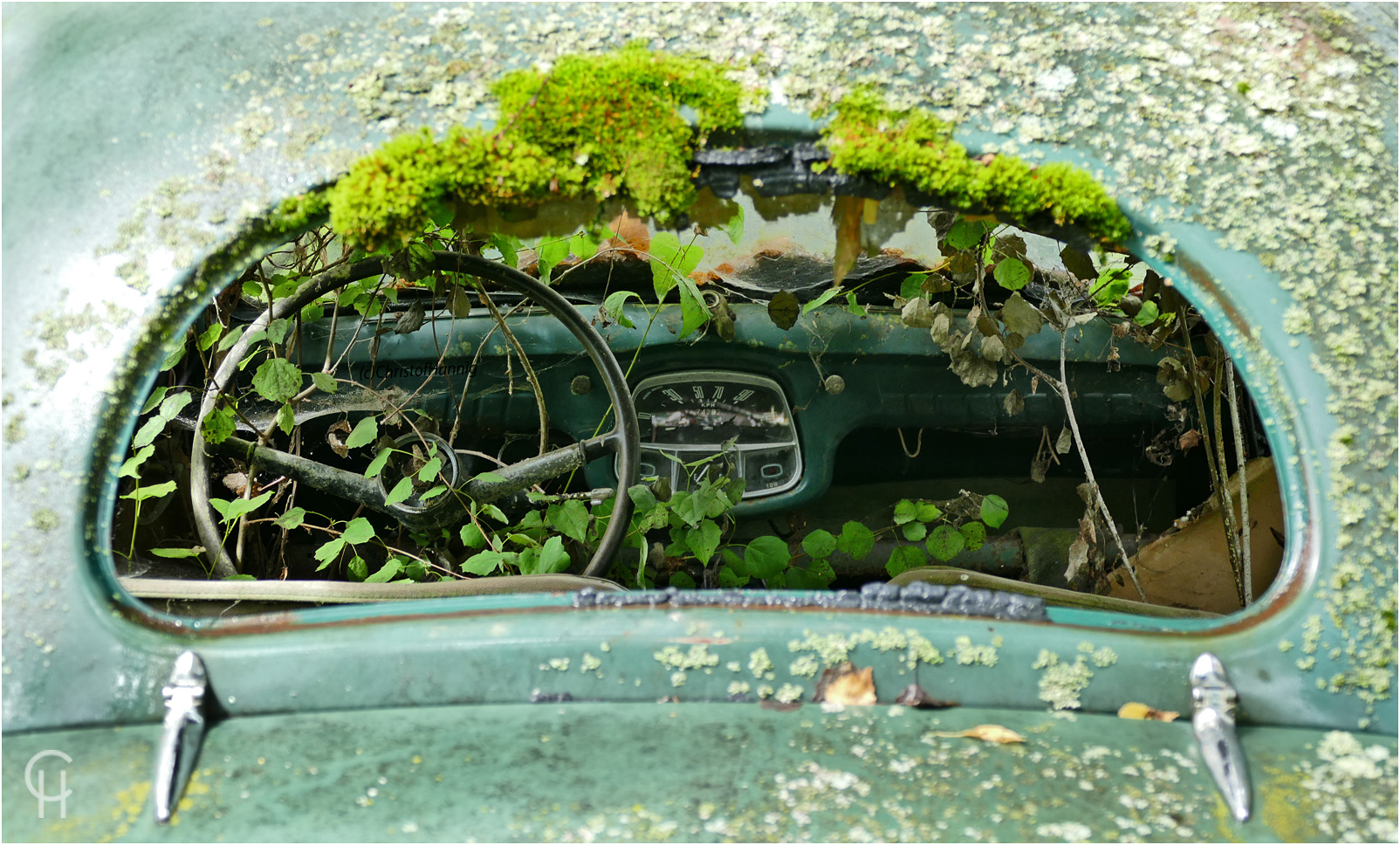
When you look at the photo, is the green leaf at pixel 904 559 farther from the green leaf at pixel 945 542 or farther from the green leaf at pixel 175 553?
the green leaf at pixel 175 553

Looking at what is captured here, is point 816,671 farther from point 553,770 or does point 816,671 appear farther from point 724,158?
point 724,158

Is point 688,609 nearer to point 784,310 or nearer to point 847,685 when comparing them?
point 847,685

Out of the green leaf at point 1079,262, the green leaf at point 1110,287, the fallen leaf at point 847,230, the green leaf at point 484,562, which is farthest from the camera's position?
the green leaf at point 1110,287

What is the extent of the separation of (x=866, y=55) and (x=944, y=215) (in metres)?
0.80

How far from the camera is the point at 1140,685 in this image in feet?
3.24

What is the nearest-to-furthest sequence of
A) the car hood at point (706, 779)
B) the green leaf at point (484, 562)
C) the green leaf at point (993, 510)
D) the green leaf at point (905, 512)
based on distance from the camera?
1. the car hood at point (706, 779)
2. the green leaf at point (484, 562)
3. the green leaf at point (993, 510)
4. the green leaf at point (905, 512)

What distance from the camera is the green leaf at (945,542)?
2.30 m

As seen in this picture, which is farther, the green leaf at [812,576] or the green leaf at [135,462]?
the green leaf at [812,576]

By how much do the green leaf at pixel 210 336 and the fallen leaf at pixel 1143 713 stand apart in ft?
5.36

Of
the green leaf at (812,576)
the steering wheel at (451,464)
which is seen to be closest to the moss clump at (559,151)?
the steering wheel at (451,464)

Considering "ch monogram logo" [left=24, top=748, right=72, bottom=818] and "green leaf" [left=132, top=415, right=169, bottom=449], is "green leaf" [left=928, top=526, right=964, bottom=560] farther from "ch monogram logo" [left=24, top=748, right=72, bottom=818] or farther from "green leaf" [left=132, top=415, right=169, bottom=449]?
"ch monogram logo" [left=24, top=748, right=72, bottom=818]

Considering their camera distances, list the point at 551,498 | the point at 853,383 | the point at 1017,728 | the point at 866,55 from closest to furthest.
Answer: the point at 1017,728, the point at 866,55, the point at 551,498, the point at 853,383

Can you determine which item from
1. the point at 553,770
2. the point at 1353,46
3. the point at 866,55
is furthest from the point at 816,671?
the point at 1353,46

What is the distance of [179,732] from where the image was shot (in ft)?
3.07
